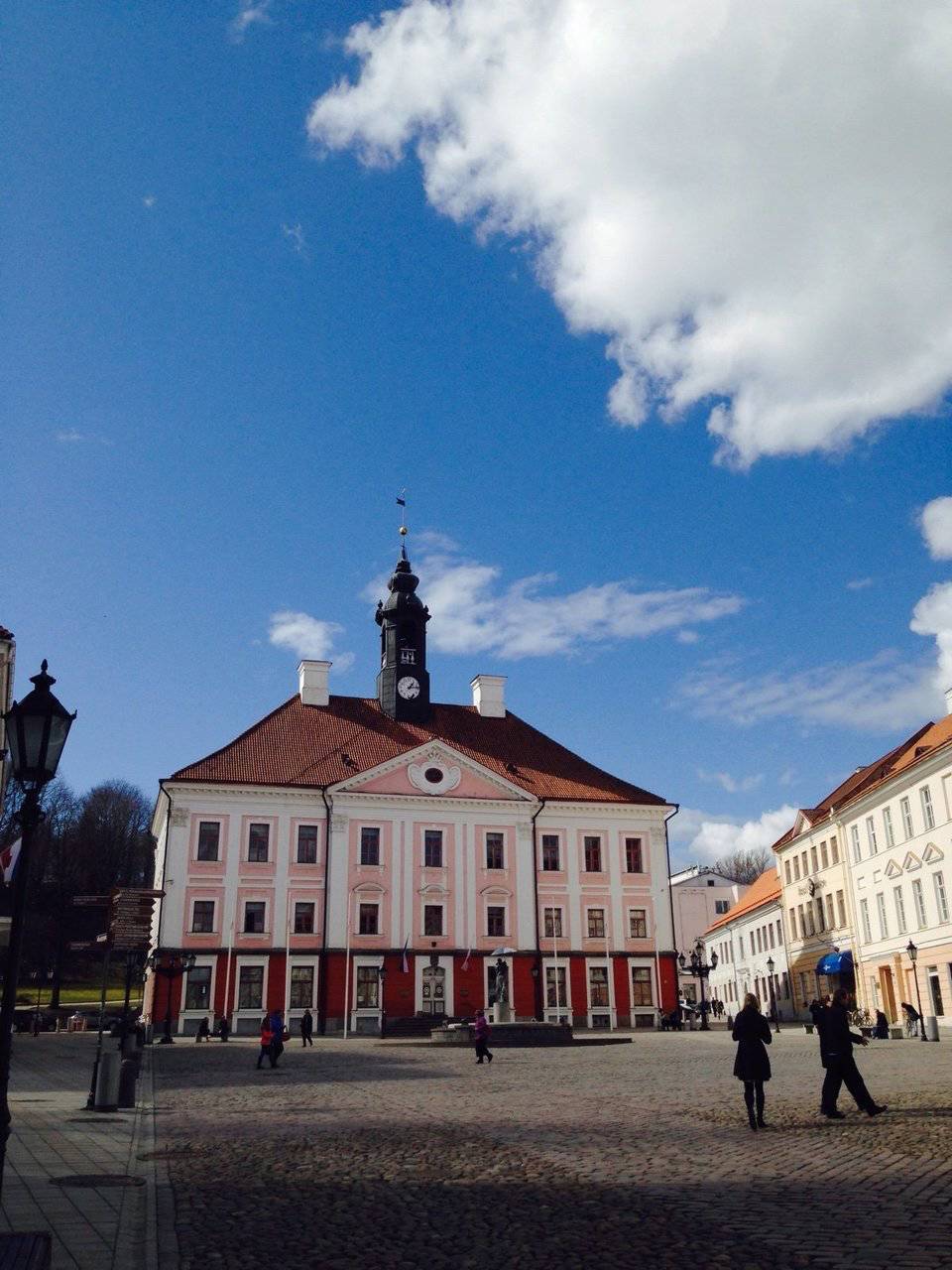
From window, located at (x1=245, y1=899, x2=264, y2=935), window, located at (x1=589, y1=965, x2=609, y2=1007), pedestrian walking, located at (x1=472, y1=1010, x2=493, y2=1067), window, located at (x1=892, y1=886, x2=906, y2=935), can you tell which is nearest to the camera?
pedestrian walking, located at (x1=472, y1=1010, x2=493, y2=1067)

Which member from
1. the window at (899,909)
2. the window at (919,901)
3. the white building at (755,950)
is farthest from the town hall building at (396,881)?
the window at (919,901)

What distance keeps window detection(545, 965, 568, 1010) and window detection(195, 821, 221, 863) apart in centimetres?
1689

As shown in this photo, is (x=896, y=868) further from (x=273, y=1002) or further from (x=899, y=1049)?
(x=273, y=1002)

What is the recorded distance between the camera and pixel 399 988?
52.7 m

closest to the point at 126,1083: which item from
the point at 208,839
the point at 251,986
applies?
the point at 251,986

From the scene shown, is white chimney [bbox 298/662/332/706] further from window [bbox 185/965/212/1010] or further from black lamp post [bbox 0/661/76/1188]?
black lamp post [bbox 0/661/76/1188]

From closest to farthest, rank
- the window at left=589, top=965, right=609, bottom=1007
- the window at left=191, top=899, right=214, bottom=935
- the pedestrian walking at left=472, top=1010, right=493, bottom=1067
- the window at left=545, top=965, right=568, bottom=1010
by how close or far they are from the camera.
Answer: the pedestrian walking at left=472, top=1010, right=493, bottom=1067
the window at left=191, top=899, right=214, bottom=935
the window at left=545, top=965, right=568, bottom=1010
the window at left=589, top=965, right=609, bottom=1007

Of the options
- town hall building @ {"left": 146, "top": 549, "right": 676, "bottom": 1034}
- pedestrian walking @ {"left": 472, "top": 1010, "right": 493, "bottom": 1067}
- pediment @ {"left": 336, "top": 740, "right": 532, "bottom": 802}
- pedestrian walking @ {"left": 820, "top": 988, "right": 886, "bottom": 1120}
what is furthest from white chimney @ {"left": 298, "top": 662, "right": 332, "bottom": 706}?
pedestrian walking @ {"left": 820, "top": 988, "right": 886, "bottom": 1120}

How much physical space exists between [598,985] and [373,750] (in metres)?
16.1

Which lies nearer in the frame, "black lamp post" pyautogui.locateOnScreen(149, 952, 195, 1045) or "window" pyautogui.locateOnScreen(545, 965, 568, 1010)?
"black lamp post" pyautogui.locateOnScreen(149, 952, 195, 1045)

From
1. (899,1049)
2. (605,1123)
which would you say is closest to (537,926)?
(899,1049)

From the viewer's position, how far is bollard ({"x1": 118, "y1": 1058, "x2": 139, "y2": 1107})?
17812mm

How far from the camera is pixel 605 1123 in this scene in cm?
1484

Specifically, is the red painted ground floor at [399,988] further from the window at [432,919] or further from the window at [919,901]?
the window at [919,901]
